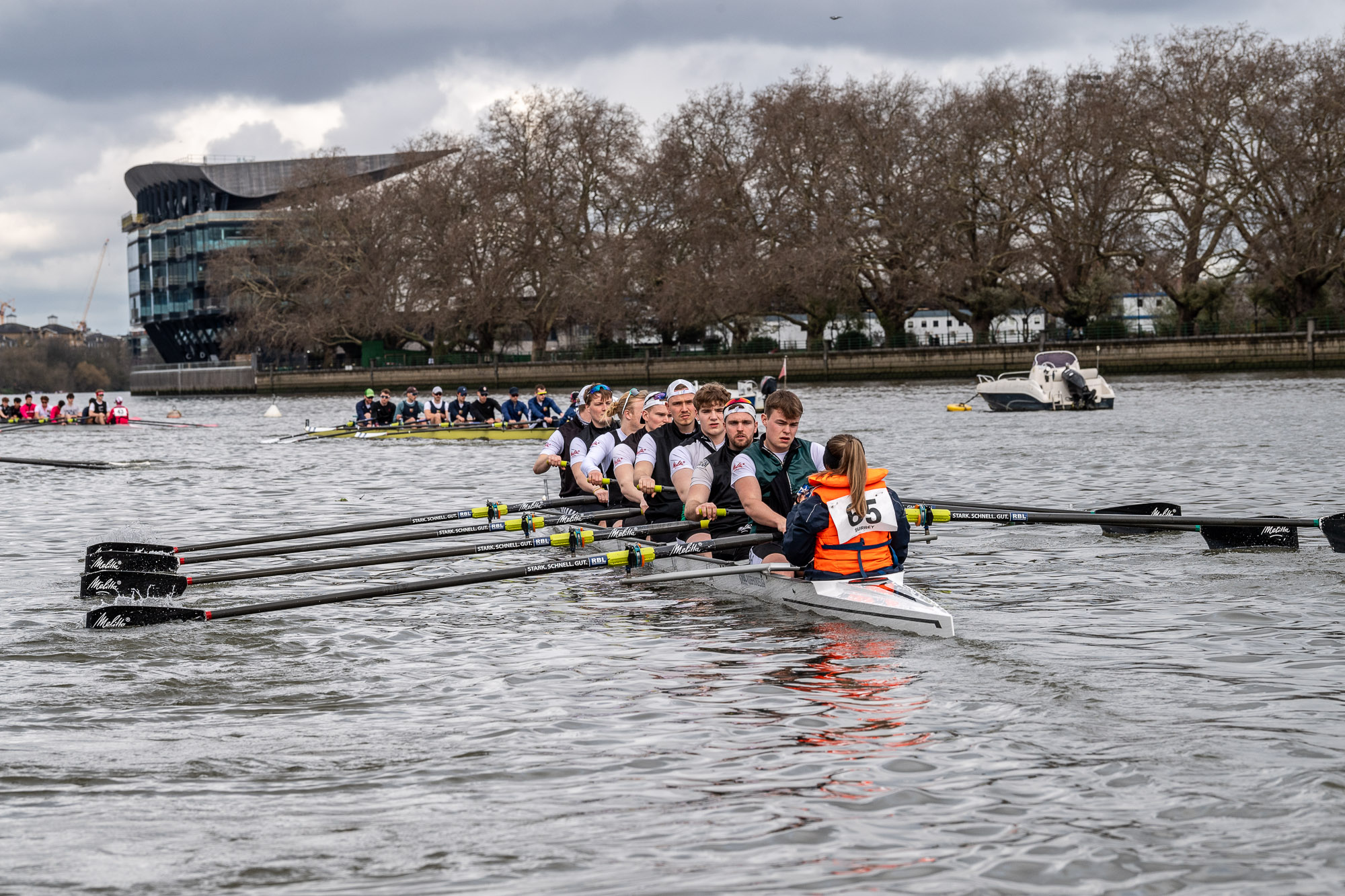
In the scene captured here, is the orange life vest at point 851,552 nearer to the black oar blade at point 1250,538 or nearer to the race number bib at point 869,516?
the race number bib at point 869,516

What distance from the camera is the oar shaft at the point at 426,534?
1266 centimetres

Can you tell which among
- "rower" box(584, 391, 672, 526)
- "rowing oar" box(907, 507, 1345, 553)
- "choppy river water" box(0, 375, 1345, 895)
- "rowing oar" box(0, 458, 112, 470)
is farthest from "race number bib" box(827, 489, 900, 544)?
"rowing oar" box(0, 458, 112, 470)

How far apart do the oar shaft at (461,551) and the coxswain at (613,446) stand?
1.58 meters

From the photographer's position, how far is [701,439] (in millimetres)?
11633

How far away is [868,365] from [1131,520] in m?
60.2

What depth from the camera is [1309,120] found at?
5659 centimetres

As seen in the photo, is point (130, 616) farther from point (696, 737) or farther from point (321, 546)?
point (696, 737)

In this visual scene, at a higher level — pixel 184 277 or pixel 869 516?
pixel 184 277

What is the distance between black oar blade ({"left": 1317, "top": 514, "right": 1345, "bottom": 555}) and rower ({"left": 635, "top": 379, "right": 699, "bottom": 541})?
5375mm

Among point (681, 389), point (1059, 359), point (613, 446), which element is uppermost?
point (1059, 359)

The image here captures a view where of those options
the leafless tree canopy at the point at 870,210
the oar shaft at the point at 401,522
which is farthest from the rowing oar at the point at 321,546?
the leafless tree canopy at the point at 870,210

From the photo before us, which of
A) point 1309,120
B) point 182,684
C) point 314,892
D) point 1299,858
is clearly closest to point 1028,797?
point 1299,858

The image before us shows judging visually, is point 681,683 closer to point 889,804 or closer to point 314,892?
point 889,804

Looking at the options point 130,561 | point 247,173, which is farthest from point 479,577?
point 247,173
